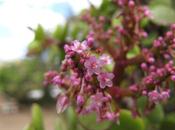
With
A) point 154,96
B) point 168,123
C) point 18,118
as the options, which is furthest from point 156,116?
point 18,118

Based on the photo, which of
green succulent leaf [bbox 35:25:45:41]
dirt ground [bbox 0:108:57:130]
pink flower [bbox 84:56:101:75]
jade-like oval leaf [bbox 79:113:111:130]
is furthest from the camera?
dirt ground [bbox 0:108:57:130]

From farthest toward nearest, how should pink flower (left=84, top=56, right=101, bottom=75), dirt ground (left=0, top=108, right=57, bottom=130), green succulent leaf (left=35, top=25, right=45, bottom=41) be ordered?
dirt ground (left=0, top=108, right=57, bottom=130)
green succulent leaf (left=35, top=25, right=45, bottom=41)
pink flower (left=84, top=56, right=101, bottom=75)

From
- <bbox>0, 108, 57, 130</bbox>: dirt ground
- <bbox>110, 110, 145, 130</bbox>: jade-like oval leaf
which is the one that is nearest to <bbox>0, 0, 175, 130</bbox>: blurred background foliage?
<bbox>110, 110, 145, 130</bbox>: jade-like oval leaf

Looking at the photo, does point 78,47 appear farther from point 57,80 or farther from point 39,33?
point 39,33

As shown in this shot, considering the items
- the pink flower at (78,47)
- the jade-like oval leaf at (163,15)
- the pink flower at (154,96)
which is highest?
the jade-like oval leaf at (163,15)

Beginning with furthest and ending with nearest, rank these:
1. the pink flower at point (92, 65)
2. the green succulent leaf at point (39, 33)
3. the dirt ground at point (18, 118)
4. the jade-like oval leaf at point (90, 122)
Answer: the dirt ground at point (18, 118), the green succulent leaf at point (39, 33), the jade-like oval leaf at point (90, 122), the pink flower at point (92, 65)

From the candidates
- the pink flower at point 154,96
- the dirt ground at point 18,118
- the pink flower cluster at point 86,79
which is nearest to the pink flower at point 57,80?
the pink flower cluster at point 86,79

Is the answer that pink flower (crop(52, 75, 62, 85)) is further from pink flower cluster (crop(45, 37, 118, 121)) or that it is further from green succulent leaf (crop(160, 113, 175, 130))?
green succulent leaf (crop(160, 113, 175, 130))

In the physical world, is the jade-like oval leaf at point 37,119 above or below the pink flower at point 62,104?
above

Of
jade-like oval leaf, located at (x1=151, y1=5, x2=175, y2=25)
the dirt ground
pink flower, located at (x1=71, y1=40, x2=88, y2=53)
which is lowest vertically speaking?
pink flower, located at (x1=71, y1=40, x2=88, y2=53)

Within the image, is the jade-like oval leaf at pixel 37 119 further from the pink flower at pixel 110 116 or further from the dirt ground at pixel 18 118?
the dirt ground at pixel 18 118
